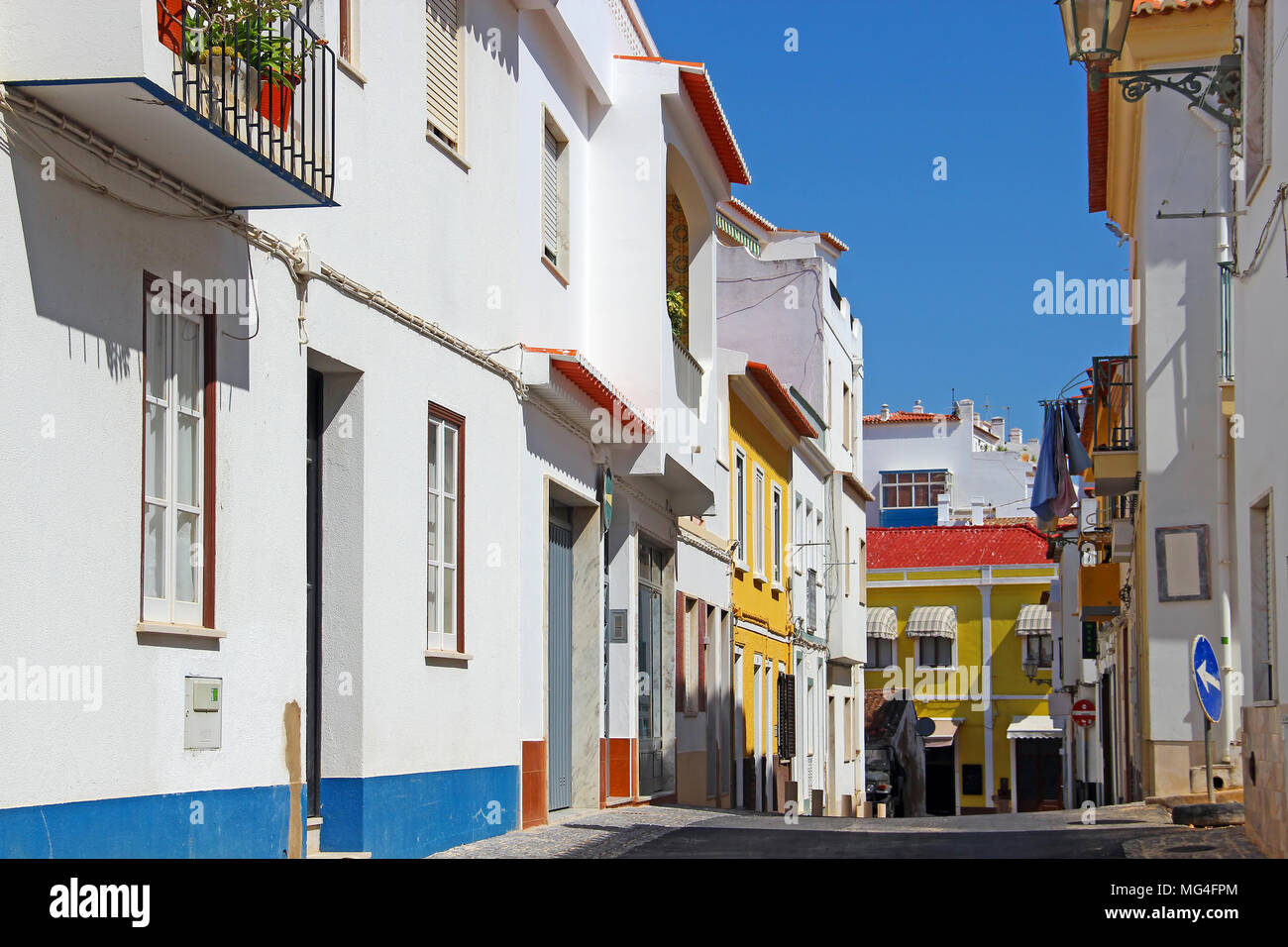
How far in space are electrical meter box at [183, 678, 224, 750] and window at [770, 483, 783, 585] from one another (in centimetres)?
2221

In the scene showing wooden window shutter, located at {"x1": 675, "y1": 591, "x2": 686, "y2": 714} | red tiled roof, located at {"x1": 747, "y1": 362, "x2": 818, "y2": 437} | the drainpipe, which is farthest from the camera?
red tiled roof, located at {"x1": 747, "y1": 362, "x2": 818, "y2": 437}

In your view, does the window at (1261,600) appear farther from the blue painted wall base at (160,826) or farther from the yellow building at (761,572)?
the yellow building at (761,572)

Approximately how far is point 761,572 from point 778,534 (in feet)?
7.51

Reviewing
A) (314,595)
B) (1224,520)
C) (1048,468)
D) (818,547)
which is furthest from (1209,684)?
(818,547)

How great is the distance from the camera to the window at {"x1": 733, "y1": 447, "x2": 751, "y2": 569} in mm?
26853

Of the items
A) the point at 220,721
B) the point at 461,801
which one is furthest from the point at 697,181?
the point at 220,721

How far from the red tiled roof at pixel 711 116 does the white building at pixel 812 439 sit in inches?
501

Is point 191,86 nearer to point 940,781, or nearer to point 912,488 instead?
point 940,781

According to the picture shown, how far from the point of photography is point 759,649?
29.0 m

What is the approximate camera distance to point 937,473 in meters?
65.4

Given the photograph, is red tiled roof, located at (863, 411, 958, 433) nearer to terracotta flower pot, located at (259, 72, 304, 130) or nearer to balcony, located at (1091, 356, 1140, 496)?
balcony, located at (1091, 356, 1140, 496)

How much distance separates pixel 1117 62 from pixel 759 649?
1288 centimetres

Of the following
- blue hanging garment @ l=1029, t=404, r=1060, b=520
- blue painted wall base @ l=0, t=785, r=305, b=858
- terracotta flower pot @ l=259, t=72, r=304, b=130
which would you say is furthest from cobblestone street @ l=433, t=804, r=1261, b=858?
blue hanging garment @ l=1029, t=404, r=1060, b=520
